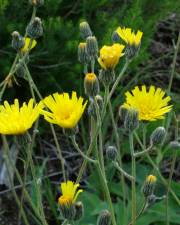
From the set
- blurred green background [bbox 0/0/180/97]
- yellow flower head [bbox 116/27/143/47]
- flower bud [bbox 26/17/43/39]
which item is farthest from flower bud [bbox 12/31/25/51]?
blurred green background [bbox 0/0/180/97]

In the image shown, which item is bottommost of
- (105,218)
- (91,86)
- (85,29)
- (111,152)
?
(105,218)

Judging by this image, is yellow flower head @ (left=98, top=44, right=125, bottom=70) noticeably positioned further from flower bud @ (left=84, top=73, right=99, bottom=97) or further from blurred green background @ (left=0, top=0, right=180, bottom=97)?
blurred green background @ (left=0, top=0, right=180, bottom=97)

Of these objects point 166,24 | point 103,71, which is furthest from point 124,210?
point 166,24

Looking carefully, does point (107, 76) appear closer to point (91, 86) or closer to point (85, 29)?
point (91, 86)

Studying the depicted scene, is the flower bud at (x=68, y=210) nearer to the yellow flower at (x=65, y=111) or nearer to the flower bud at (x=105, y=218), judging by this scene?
the flower bud at (x=105, y=218)

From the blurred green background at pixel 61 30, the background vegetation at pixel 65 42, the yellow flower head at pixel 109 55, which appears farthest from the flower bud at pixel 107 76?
the blurred green background at pixel 61 30

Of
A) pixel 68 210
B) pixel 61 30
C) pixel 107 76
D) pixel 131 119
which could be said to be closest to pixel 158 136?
pixel 131 119

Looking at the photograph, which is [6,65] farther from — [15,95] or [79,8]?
[79,8]
